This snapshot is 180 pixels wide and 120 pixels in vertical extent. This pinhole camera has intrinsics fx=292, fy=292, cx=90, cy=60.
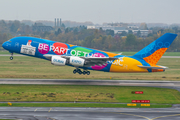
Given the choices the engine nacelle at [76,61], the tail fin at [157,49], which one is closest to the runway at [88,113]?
the engine nacelle at [76,61]

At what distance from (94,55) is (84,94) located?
14.9 m

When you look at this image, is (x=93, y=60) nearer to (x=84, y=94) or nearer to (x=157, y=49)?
(x=84, y=94)

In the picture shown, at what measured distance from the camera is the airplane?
64.7m

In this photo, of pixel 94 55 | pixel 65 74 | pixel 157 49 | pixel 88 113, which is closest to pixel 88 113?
pixel 88 113

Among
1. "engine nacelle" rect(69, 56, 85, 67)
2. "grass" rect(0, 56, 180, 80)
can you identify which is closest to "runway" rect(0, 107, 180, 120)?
"engine nacelle" rect(69, 56, 85, 67)

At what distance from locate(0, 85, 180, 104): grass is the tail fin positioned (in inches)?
327

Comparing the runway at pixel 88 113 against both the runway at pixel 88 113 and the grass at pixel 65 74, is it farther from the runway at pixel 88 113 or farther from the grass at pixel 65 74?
the grass at pixel 65 74

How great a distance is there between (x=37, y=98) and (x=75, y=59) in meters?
16.3

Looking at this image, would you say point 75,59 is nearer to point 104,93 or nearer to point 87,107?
point 104,93

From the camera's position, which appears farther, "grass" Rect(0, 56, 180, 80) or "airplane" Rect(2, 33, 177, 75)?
"grass" Rect(0, 56, 180, 80)

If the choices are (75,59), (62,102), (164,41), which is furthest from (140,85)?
(62,102)

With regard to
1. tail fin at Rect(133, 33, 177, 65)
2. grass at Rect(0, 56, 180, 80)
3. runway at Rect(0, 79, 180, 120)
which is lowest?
Answer: grass at Rect(0, 56, 180, 80)

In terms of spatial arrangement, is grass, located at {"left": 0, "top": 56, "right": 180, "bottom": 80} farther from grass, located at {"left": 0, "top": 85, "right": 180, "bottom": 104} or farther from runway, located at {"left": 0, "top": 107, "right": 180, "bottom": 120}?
runway, located at {"left": 0, "top": 107, "right": 180, "bottom": 120}

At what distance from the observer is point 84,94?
2119 inches
